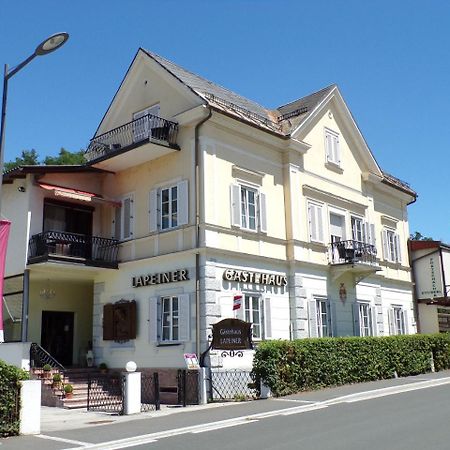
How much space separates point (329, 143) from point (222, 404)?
13186mm

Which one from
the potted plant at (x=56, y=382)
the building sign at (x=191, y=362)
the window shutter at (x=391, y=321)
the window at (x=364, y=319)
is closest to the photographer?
the building sign at (x=191, y=362)

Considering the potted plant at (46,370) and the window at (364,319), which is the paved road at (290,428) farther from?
the window at (364,319)

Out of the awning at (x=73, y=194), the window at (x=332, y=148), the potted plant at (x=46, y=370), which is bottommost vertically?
the potted plant at (x=46, y=370)

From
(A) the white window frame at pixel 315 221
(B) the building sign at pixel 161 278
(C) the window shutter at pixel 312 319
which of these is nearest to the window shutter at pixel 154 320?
(B) the building sign at pixel 161 278

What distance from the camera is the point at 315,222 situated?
23484 millimetres

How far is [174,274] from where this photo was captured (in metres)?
19.4

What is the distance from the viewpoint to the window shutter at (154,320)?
19594 mm

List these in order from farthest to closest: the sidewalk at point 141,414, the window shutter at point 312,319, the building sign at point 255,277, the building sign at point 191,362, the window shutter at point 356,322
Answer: the window shutter at point 356,322 → the window shutter at point 312,319 → the building sign at point 255,277 → the building sign at point 191,362 → the sidewalk at point 141,414

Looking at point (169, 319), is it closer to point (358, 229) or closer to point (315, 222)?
point (315, 222)

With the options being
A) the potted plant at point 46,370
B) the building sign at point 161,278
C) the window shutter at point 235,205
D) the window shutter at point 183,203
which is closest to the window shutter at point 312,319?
the window shutter at point 235,205

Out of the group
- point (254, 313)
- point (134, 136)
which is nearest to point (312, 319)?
point (254, 313)

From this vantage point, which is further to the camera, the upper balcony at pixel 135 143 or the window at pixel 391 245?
the window at pixel 391 245

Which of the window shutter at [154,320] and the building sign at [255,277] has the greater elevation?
the building sign at [255,277]

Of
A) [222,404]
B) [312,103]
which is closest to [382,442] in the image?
[222,404]
